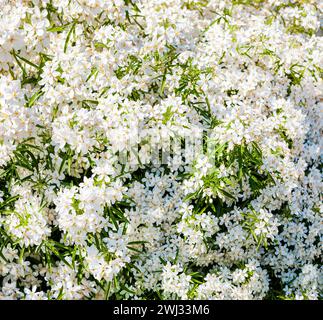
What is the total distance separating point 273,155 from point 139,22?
175 cm

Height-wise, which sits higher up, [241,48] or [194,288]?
[241,48]

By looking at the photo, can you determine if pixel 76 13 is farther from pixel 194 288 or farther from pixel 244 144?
pixel 194 288

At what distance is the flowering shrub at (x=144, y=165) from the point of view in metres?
4.15

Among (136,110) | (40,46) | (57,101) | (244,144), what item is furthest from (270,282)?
(40,46)

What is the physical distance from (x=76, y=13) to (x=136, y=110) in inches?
37.6

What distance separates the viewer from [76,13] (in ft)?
14.6

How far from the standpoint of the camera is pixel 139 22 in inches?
206

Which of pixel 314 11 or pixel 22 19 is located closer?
pixel 22 19

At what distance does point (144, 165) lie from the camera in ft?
15.9

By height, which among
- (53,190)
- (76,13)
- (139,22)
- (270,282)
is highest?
(139,22)

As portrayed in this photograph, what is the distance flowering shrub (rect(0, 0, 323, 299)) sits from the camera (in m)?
4.15

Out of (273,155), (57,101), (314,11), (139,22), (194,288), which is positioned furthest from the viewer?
(314,11)

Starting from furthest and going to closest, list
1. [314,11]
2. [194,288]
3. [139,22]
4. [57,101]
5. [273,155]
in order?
[314,11] < [139,22] < [273,155] < [194,288] < [57,101]

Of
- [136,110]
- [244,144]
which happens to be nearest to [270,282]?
[244,144]
